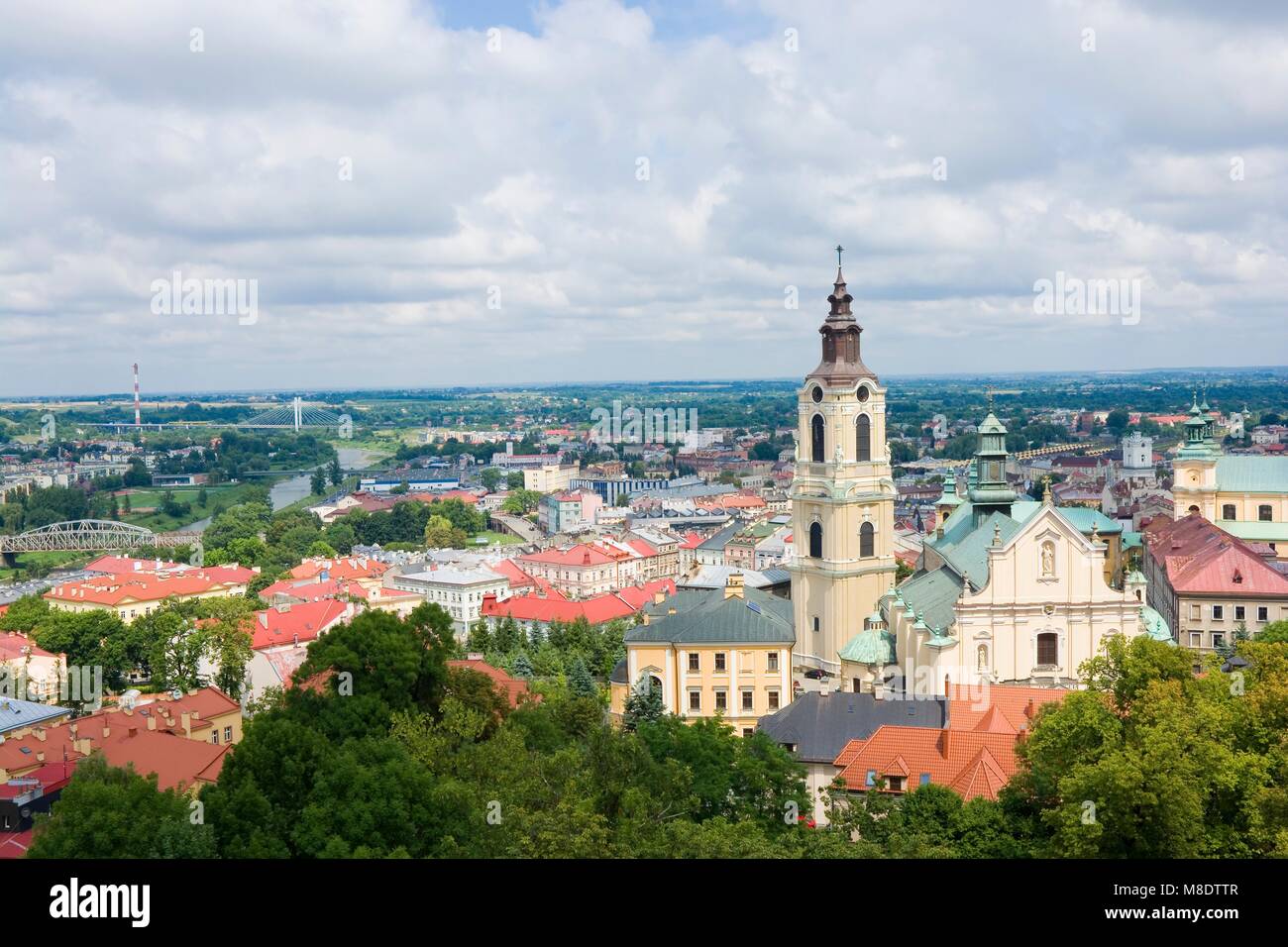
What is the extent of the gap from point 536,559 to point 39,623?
41826 mm

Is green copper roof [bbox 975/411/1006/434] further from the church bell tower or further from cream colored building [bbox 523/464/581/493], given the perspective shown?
cream colored building [bbox 523/464/581/493]

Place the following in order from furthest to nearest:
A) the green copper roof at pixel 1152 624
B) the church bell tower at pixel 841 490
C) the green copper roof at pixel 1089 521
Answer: the green copper roof at pixel 1089 521 < the church bell tower at pixel 841 490 < the green copper roof at pixel 1152 624

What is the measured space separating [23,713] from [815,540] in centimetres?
2775

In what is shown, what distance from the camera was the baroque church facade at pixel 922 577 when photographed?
39.8 m

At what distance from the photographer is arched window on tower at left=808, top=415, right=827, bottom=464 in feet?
148

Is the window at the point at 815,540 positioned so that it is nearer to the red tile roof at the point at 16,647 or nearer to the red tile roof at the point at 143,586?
the red tile roof at the point at 16,647

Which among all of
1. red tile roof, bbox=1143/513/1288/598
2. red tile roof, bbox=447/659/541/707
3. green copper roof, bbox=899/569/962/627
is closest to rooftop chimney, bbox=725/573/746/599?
green copper roof, bbox=899/569/962/627

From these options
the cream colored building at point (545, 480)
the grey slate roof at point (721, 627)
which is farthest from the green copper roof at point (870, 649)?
the cream colored building at point (545, 480)

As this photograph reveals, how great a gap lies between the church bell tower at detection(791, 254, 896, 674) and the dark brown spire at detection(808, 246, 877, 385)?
35 mm

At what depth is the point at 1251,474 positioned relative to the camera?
6919 cm

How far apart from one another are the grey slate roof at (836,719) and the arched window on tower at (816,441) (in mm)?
11083

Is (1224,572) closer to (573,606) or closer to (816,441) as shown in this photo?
(816,441)
